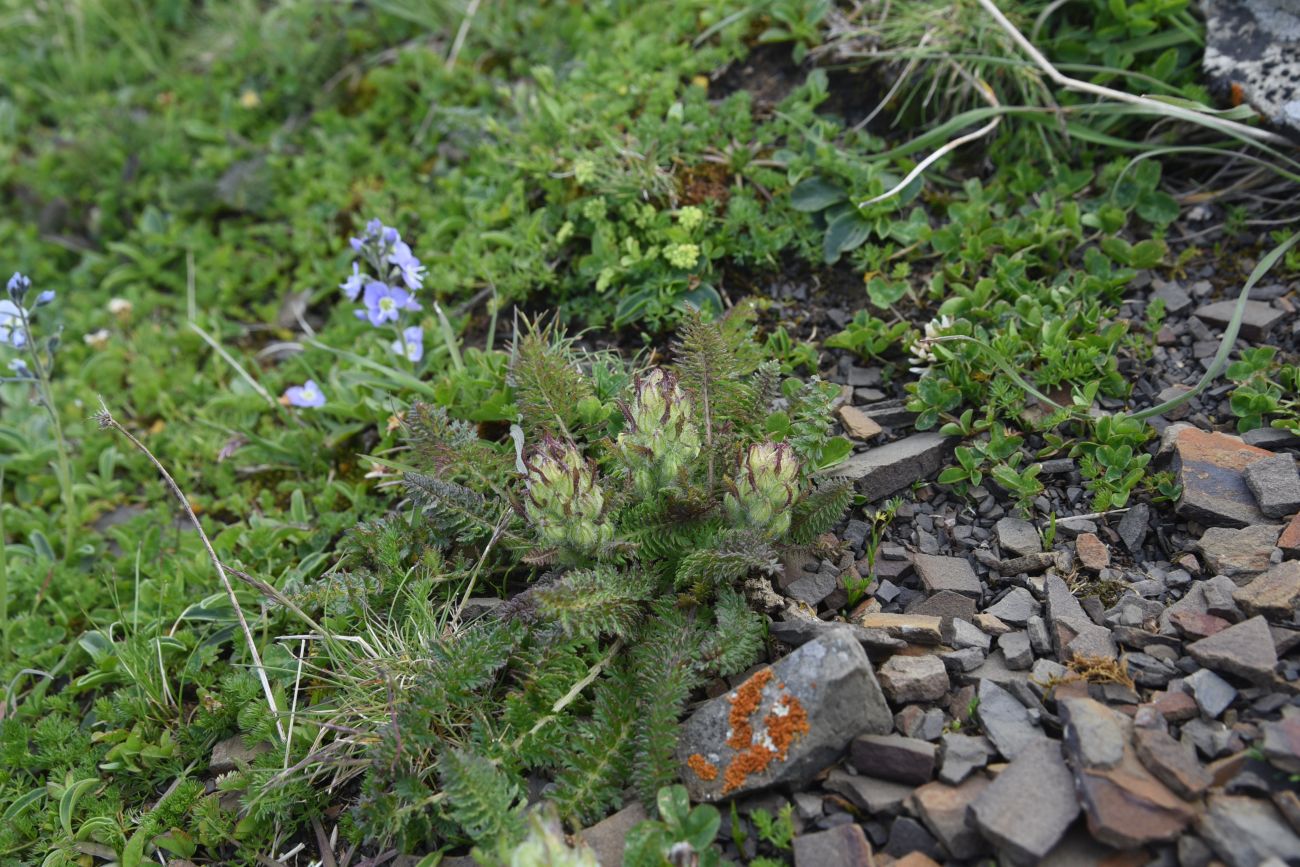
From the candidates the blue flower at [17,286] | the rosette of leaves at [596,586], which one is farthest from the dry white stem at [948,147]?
the blue flower at [17,286]

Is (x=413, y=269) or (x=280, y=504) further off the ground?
(x=413, y=269)

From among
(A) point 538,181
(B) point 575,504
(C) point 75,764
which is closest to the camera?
→ (B) point 575,504

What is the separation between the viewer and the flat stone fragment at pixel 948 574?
8.93 ft

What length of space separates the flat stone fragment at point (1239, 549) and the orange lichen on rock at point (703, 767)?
4.58ft

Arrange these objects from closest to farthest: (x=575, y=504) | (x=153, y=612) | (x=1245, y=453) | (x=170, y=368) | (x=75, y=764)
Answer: (x=575, y=504), (x=1245, y=453), (x=75, y=764), (x=153, y=612), (x=170, y=368)

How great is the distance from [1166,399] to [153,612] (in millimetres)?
3305

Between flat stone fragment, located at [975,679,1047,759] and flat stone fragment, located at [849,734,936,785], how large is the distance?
0.15 meters

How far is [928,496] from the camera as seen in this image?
301 centimetres

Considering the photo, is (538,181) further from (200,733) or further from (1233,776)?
(1233,776)

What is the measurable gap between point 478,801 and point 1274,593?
6.30 feet

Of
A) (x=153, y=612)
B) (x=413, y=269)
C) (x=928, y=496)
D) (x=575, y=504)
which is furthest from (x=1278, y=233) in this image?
(x=153, y=612)

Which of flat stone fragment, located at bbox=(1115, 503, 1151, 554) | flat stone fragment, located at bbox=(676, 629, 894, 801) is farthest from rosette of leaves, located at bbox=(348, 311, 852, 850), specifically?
flat stone fragment, located at bbox=(1115, 503, 1151, 554)

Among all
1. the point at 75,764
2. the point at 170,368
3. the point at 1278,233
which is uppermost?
the point at 1278,233

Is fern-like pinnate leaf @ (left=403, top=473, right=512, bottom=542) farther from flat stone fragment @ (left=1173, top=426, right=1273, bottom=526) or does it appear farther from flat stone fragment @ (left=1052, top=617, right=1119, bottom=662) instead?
flat stone fragment @ (left=1173, top=426, right=1273, bottom=526)
